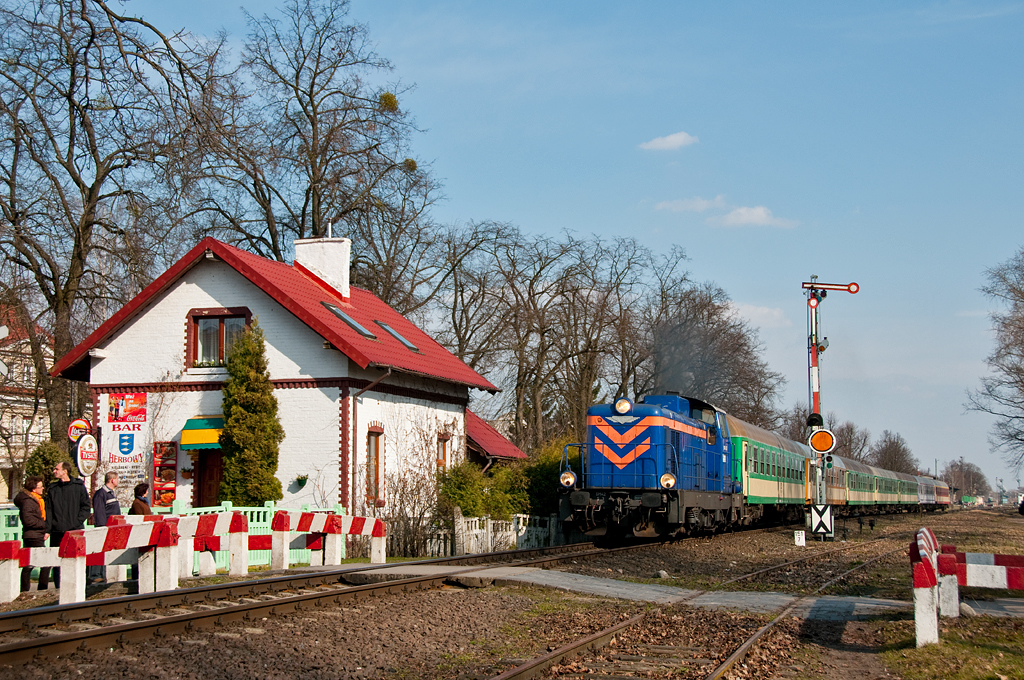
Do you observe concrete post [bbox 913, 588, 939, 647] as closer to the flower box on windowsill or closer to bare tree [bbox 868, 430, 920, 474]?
the flower box on windowsill

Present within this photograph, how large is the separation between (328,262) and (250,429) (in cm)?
720

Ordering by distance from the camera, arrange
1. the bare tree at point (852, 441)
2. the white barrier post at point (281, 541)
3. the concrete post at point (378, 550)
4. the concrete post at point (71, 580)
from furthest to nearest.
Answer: the bare tree at point (852, 441) < the concrete post at point (378, 550) < the white barrier post at point (281, 541) < the concrete post at point (71, 580)

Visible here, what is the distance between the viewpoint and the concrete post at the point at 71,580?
10.5 metres

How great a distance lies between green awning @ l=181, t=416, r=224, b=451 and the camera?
2256 cm

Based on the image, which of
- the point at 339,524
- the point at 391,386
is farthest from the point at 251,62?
the point at 339,524

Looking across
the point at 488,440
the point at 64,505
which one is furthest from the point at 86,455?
the point at 488,440

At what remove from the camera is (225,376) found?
923 inches

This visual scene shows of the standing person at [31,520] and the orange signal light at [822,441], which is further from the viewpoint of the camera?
the orange signal light at [822,441]

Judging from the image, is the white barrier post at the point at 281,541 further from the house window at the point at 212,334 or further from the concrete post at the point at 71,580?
the house window at the point at 212,334

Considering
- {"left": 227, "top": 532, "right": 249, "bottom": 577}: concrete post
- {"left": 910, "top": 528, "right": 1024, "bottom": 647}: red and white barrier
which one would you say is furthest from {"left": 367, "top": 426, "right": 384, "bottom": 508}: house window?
{"left": 910, "top": 528, "right": 1024, "bottom": 647}: red and white barrier

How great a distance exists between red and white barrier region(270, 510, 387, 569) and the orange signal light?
35.3 ft

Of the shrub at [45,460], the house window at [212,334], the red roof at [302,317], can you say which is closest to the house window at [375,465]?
the red roof at [302,317]

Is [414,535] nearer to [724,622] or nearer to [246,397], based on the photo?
[246,397]

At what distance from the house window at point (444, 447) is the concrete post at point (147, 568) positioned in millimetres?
15119
